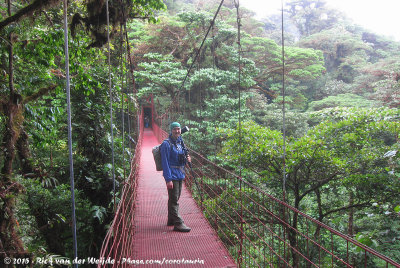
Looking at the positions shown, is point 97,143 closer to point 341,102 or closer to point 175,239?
point 175,239

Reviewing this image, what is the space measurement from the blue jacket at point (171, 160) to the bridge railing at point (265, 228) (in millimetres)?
280

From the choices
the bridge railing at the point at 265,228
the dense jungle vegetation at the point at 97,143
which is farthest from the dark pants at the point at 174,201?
the dense jungle vegetation at the point at 97,143

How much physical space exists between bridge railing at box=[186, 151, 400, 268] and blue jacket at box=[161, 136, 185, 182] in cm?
28

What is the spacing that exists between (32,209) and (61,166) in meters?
0.72

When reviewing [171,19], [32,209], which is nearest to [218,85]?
[171,19]

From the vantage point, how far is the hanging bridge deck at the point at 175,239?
1.66 metres

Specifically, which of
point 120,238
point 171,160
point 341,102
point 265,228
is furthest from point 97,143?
point 341,102

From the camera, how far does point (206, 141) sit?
289 inches

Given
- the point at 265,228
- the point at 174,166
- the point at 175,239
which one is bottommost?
the point at 265,228

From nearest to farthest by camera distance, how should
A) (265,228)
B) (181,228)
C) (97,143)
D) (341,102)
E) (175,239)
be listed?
(175,239), (181,228), (97,143), (265,228), (341,102)

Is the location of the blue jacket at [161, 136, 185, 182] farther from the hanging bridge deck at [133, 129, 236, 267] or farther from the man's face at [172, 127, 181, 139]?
the hanging bridge deck at [133, 129, 236, 267]

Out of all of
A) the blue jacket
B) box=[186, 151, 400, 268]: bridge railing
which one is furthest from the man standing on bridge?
box=[186, 151, 400, 268]: bridge railing

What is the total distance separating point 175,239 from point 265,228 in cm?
198

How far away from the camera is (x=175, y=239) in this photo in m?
1.93
